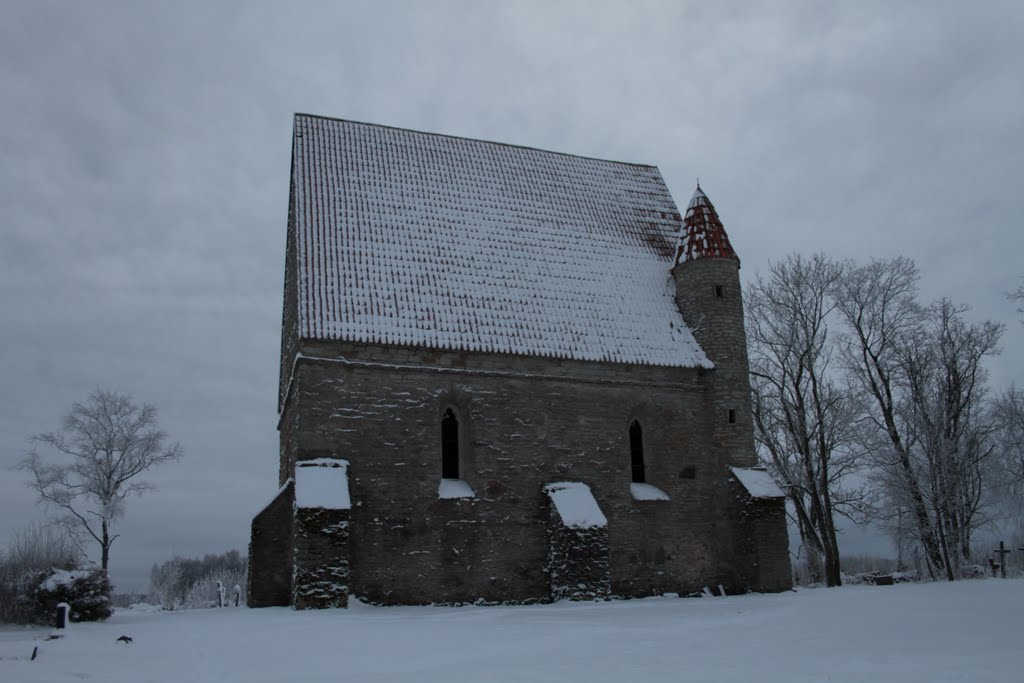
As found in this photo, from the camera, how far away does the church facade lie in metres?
17.8

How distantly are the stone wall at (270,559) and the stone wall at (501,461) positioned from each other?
1.38 m

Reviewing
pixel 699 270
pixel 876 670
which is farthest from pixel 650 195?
pixel 876 670

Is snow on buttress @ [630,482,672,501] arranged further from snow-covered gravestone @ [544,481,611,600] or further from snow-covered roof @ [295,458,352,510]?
snow-covered roof @ [295,458,352,510]

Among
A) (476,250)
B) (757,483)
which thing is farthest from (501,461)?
(757,483)

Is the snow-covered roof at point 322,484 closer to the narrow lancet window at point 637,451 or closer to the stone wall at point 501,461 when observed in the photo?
the stone wall at point 501,461

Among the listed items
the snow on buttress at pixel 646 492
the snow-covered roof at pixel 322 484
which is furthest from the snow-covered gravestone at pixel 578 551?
the snow-covered roof at pixel 322 484

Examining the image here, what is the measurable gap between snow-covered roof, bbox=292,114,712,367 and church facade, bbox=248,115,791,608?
2.4 inches

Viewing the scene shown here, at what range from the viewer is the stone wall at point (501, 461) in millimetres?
17797

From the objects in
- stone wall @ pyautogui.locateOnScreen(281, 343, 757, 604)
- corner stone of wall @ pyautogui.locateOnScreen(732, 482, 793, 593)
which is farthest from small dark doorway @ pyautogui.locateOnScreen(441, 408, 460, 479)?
corner stone of wall @ pyautogui.locateOnScreen(732, 482, 793, 593)

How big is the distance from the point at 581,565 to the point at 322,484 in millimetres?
5685

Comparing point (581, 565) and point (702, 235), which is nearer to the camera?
point (581, 565)

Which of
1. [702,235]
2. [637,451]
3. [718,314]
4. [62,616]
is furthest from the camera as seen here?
[702,235]

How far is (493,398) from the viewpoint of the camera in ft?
63.6

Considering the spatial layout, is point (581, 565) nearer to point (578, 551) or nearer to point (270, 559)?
point (578, 551)
